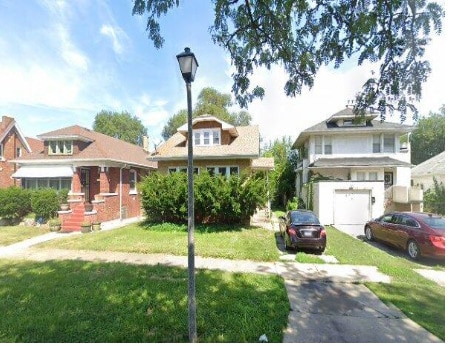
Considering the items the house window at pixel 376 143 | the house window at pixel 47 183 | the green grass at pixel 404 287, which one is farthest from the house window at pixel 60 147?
the house window at pixel 376 143

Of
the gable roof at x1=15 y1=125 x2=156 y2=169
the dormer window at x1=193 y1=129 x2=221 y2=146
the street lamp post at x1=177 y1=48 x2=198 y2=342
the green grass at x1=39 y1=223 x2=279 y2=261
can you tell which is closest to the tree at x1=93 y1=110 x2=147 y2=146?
the gable roof at x1=15 y1=125 x2=156 y2=169

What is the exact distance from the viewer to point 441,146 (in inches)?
1572

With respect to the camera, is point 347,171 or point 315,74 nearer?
point 315,74

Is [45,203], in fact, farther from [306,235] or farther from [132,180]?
[306,235]

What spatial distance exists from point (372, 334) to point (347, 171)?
56.4ft

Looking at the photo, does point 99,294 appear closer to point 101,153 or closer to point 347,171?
point 101,153

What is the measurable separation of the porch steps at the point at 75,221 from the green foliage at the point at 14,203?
431 cm

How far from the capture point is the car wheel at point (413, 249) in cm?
899

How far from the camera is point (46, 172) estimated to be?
16.9m

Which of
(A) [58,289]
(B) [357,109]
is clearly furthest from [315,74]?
(A) [58,289]

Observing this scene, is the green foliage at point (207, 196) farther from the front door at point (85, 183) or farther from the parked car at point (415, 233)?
the front door at point (85, 183)

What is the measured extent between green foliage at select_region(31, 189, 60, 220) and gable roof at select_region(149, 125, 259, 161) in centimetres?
665

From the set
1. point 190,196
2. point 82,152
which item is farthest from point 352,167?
point 82,152

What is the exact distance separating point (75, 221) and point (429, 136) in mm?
50475
